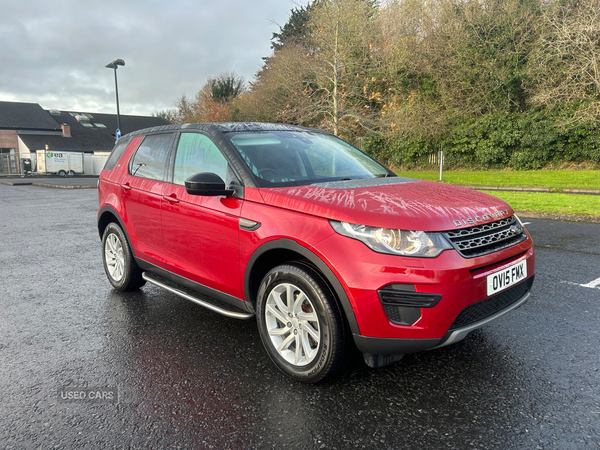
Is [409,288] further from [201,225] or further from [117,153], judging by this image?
[117,153]

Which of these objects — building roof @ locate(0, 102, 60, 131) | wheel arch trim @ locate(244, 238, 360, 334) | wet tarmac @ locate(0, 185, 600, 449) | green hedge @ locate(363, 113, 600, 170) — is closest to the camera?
wet tarmac @ locate(0, 185, 600, 449)

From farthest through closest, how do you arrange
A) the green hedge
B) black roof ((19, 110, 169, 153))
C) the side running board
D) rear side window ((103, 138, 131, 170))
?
black roof ((19, 110, 169, 153)) → the green hedge → rear side window ((103, 138, 131, 170)) → the side running board

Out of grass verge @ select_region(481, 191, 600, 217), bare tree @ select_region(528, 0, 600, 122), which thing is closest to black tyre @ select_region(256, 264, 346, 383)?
grass verge @ select_region(481, 191, 600, 217)

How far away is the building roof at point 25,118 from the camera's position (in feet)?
170

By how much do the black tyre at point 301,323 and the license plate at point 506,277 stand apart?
3.05ft

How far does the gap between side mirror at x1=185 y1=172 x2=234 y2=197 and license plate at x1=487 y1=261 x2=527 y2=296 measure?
1.89 meters

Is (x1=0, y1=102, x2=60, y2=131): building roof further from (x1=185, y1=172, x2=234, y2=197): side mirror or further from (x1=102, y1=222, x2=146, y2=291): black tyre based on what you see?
(x1=185, y1=172, x2=234, y2=197): side mirror

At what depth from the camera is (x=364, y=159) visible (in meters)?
4.30

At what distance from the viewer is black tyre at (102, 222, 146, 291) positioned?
4730 millimetres

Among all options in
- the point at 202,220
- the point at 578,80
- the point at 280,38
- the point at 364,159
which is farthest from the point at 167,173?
the point at 280,38

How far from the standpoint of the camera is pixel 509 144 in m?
23.5

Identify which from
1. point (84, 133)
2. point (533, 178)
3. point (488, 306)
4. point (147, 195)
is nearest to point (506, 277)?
point (488, 306)

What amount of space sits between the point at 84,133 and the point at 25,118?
6.53 metres

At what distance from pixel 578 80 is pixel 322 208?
23.2 metres
